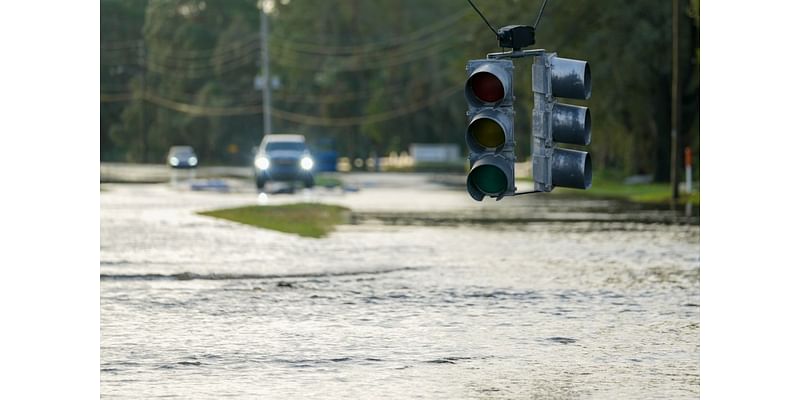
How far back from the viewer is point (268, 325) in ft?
51.8

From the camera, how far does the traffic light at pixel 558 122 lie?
32.5ft

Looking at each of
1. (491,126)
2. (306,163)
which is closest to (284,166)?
(306,163)

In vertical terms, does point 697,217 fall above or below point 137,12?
below

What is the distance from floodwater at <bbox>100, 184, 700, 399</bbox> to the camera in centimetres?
1185

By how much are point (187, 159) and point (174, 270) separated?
78.2m

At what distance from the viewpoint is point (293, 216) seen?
36688mm

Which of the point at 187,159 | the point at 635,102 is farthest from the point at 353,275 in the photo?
the point at 187,159

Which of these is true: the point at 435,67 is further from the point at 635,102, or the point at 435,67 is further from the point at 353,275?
the point at 353,275

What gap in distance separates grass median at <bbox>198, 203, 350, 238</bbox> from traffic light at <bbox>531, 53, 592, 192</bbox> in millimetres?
20366

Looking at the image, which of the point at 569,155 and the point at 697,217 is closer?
the point at 569,155

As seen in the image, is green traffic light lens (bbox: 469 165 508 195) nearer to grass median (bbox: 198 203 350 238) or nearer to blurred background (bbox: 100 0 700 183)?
grass median (bbox: 198 203 350 238)

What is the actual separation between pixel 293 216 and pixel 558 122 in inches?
1062

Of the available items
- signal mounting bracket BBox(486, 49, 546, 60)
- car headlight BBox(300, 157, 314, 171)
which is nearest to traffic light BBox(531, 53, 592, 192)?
signal mounting bracket BBox(486, 49, 546, 60)

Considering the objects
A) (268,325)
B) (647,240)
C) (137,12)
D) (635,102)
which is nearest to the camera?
(268,325)
